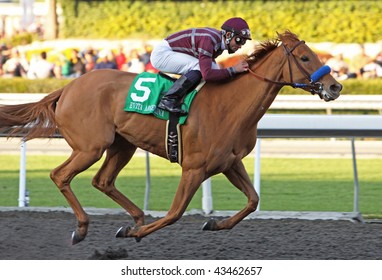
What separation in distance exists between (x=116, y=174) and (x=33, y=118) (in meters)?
0.70

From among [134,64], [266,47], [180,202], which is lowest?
[134,64]

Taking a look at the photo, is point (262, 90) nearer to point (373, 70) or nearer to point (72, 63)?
point (373, 70)

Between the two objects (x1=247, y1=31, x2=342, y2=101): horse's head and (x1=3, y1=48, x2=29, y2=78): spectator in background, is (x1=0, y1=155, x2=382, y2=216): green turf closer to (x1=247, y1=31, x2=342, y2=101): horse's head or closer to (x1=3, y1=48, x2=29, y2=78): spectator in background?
(x1=247, y1=31, x2=342, y2=101): horse's head

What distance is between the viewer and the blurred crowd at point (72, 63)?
16.9 meters

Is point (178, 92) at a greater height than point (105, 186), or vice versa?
point (178, 92)

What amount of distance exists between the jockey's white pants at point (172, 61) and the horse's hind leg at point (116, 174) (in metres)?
0.57

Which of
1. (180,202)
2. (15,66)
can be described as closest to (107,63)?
(15,66)

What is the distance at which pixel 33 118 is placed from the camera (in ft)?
22.3

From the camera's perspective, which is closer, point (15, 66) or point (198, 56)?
point (198, 56)

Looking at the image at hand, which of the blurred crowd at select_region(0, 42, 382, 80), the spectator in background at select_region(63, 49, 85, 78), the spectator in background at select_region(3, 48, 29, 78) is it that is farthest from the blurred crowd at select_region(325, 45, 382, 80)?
the spectator in background at select_region(3, 48, 29, 78)

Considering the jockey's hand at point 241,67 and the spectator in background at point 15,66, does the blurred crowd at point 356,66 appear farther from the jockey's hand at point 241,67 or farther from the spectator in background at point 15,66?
the jockey's hand at point 241,67

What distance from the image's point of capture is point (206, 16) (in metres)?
23.3

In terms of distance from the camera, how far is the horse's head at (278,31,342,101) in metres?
5.87

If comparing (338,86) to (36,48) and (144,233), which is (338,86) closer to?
(144,233)
